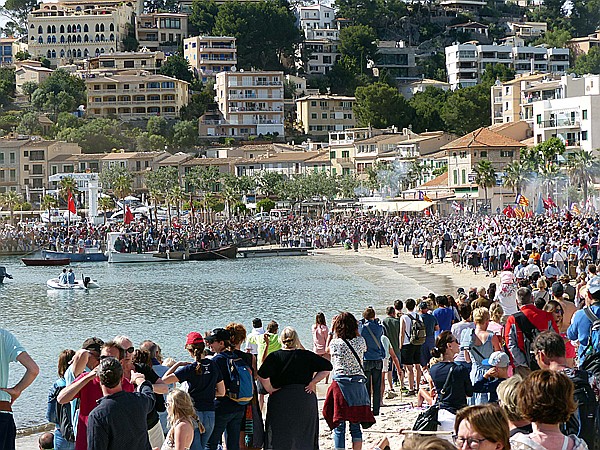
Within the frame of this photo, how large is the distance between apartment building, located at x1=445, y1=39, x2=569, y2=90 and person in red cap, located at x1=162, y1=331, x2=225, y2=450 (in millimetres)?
121710

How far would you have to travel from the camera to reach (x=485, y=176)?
2899 inches

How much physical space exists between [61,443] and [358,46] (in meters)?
127

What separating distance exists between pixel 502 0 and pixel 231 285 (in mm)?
125743

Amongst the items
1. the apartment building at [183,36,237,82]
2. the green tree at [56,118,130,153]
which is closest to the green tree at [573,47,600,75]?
the apartment building at [183,36,237,82]

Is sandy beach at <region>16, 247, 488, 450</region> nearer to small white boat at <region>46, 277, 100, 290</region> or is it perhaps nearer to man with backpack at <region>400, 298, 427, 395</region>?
man with backpack at <region>400, 298, 427, 395</region>

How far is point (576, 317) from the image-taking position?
942 cm

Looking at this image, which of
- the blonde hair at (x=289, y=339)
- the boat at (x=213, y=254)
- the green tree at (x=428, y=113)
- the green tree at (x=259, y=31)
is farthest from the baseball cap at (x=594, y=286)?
the green tree at (x=259, y=31)

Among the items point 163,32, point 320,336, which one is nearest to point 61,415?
point 320,336

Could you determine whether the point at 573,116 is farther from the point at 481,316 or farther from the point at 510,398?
the point at 510,398

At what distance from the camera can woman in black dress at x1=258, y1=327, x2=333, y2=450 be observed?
27.6 ft

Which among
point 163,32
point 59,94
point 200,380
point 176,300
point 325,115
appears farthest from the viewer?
point 163,32

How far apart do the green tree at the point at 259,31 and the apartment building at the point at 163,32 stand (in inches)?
231

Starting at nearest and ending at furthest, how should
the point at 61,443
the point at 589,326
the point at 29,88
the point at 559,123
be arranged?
the point at 61,443
the point at 589,326
the point at 559,123
the point at 29,88

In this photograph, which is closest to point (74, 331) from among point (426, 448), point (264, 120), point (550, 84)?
point (426, 448)
